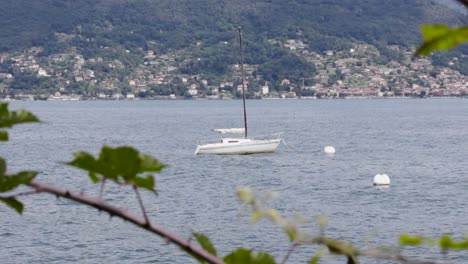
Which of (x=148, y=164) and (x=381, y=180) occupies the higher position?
(x=148, y=164)

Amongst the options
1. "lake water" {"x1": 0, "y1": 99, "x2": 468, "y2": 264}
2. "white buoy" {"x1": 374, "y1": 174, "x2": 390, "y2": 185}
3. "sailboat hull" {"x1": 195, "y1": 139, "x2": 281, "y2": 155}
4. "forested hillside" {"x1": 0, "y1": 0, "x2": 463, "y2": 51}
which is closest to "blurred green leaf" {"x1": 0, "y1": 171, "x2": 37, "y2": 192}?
"lake water" {"x1": 0, "y1": 99, "x2": 468, "y2": 264}

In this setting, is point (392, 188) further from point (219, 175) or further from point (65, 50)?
point (65, 50)

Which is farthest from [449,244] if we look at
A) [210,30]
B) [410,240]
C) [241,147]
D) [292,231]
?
[210,30]

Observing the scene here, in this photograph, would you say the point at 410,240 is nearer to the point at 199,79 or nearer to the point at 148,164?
the point at 148,164

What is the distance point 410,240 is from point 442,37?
0.21 metres

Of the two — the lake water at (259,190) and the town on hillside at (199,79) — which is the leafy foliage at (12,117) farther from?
the town on hillside at (199,79)

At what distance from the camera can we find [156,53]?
172125mm

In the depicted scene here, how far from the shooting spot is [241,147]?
45.0 meters

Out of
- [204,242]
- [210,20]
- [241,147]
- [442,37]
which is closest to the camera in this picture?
[442,37]

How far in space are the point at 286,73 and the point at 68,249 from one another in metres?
139

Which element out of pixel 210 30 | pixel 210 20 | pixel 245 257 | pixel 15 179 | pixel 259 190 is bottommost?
pixel 259 190

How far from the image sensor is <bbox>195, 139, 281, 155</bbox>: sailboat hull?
44.8m

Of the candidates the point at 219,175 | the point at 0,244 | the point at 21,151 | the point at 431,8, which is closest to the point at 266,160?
the point at 219,175

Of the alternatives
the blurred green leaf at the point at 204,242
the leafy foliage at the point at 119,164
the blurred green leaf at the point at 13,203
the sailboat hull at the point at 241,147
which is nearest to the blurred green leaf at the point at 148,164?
the leafy foliage at the point at 119,164
